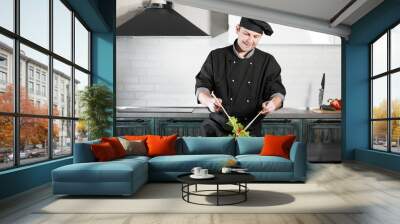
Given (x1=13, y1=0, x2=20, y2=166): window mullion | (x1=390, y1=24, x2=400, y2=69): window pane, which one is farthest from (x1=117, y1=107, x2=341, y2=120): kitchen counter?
(x1=13, y1=0, x2=20, y2=166): window mullion

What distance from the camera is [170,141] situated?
21.2ft

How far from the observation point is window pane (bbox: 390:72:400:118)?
7.62 m

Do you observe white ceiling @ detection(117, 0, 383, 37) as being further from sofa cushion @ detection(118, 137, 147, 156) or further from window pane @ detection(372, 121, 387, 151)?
sofa cushion @ detection(118, 137, 147, 156)

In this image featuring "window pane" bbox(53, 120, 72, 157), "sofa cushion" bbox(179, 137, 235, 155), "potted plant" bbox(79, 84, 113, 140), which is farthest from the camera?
"potted plant" bbox(79, 84, 113, 140)

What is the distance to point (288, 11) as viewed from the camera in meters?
8.21

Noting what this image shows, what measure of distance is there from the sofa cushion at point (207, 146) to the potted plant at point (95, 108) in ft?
5.63

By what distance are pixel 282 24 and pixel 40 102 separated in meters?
4.94

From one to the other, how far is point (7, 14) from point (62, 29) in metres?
1.96

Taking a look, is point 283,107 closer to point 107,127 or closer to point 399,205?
point 107,127

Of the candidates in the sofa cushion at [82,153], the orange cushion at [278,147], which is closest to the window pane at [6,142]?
the sofa cushion at [82,153]

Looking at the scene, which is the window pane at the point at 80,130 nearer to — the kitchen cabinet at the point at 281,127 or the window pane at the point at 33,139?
the window pane at the point at 33,139

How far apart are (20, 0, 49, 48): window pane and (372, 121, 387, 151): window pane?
244 inches

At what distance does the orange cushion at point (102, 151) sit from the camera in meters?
5.41

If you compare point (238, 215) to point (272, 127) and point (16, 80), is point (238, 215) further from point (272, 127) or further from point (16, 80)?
point (272, 127)
